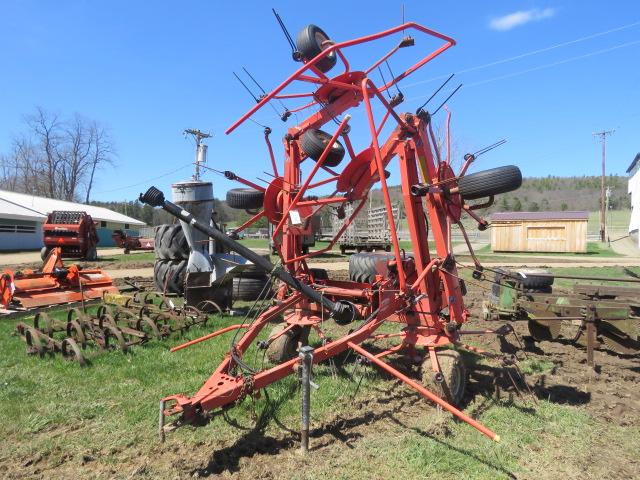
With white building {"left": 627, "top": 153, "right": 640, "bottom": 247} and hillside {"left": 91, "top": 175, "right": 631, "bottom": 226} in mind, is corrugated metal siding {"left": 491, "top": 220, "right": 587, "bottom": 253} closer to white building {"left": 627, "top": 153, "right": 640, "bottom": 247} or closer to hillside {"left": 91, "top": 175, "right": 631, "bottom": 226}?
white building {"left": 627, "top": 153, "right": 640, "bottom": 247}

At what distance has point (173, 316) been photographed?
711 cm

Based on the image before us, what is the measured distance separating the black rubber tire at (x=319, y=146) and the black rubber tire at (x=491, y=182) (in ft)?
5.55

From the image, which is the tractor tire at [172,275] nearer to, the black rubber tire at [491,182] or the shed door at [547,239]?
the black rubber tire at [491,182]

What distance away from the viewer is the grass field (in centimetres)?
328

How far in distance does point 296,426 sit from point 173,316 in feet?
12.6

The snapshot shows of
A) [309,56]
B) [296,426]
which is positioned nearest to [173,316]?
[296,426]

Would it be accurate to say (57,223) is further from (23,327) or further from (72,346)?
(72,346)

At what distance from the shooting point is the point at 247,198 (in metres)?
6.30

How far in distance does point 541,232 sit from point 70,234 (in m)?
29.9

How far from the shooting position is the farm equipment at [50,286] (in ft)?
28.4

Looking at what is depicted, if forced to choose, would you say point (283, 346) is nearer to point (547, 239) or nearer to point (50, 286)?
point (50, 286)

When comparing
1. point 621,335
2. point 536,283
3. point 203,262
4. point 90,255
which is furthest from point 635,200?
point 203,262

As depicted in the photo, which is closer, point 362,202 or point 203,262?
point 362,202

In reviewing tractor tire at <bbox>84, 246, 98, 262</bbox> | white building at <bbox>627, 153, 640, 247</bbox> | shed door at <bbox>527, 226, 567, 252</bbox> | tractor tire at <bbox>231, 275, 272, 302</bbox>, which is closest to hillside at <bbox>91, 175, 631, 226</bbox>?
white building at <bbox>627, 153, 640, 247</bbox>
